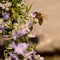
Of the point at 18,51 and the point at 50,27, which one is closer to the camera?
the point at 18,51

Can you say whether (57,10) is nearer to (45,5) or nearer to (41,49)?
(45,5)

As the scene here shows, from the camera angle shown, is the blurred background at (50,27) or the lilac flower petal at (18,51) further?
the blurred background at (50,27)

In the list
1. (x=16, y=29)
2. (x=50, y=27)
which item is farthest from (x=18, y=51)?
(x=50, y=27)

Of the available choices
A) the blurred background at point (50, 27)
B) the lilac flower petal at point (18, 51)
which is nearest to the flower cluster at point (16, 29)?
the lilac flower petal at point (18, 51)

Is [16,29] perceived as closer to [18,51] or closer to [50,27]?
[18,51]


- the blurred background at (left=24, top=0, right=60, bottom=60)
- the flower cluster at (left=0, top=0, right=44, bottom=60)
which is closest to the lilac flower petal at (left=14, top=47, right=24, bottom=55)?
the flower cluster at (left=0, top=0, right=44, bottom=60)

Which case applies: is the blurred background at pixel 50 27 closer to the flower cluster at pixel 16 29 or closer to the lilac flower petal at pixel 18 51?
the flower cluster at pixel 16 29

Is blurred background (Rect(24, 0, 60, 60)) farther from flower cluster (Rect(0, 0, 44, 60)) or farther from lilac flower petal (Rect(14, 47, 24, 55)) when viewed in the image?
lilac flower petal (Rect(14, 47, 24, 55))
